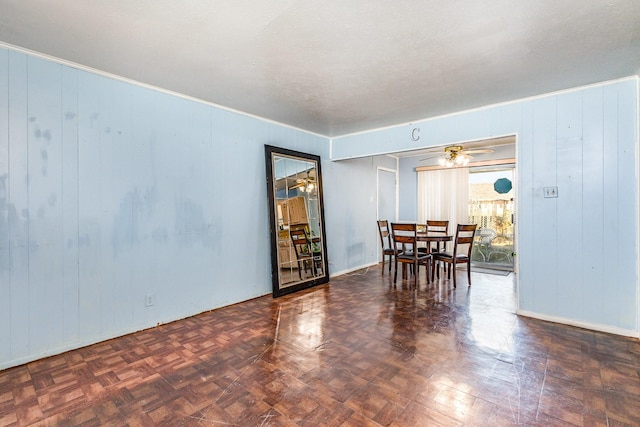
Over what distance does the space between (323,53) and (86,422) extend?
9.35 ft

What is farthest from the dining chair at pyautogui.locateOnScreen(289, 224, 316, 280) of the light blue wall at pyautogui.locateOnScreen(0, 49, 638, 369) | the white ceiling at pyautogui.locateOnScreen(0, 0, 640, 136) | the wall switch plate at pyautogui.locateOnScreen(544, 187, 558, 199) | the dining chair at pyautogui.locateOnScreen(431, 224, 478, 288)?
the wall switch plate at pyautogui.locateOnScreen(544, 187, 558, 199)

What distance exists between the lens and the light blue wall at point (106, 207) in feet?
7.52

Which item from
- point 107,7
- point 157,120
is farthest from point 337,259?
point 107,7

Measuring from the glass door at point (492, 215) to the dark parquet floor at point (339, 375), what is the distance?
3302mm

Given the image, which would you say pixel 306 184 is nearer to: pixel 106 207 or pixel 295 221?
pixel 295 221

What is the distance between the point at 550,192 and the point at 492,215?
3203mm

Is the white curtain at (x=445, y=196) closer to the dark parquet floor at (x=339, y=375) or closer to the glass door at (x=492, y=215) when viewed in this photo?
the glass door at (x=492, y=215)

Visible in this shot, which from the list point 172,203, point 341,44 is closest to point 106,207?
point 172,203

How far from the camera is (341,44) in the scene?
219 centimetres

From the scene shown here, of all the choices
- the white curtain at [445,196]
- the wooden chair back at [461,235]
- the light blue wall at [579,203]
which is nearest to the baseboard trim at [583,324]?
the light blue wall at [579,203]

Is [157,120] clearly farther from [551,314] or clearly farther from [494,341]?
[551,314]

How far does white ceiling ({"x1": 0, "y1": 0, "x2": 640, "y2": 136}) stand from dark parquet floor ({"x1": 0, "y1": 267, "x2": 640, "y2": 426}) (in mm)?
2397

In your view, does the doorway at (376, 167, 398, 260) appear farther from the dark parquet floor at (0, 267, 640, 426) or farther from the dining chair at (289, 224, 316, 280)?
the dark parquet floor at (0, 267, 640, 426)

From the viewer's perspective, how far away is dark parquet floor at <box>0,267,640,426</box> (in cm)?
171
